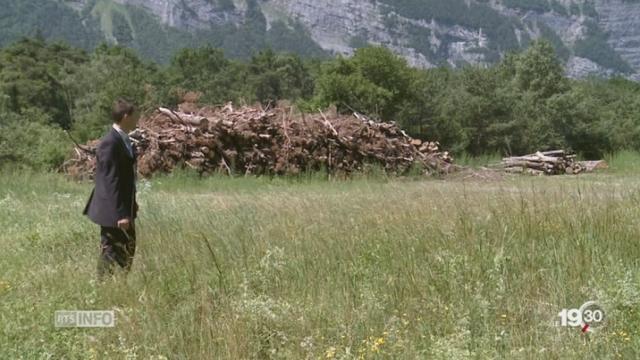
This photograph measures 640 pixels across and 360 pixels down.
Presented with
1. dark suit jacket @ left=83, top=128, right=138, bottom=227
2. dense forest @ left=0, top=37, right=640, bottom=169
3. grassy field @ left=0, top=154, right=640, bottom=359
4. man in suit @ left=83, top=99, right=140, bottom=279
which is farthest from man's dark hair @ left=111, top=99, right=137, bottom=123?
dense forest @ left=0, top=37, right=640, bottom=169

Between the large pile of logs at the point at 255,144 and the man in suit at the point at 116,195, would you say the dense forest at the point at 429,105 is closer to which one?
the large pile of logs at the point at 255,144

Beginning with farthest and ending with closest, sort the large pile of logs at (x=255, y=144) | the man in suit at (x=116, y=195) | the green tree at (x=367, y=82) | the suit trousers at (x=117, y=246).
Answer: the green tree at (x=367, y=82) < the large pile of logs at (x=255, y=144) < the man in suit at (x=116, y=195) < the suit trousers at (x=117, y=246)

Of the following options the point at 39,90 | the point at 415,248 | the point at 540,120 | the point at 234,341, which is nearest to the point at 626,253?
the point at 415,248

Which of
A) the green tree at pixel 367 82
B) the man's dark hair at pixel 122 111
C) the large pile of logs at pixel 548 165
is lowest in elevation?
the large pile of logs at pixel 548 165

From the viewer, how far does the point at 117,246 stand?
6.46 m

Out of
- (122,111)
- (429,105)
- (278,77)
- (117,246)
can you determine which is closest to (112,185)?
(117,246)

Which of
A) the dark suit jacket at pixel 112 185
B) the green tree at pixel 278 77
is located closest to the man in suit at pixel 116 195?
the dark suit jacket at pixel 112 185

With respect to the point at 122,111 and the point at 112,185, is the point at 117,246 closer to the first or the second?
the point at 112,185

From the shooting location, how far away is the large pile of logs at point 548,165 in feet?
68.4

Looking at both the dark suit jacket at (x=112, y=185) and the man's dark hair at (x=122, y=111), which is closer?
the dark suit jacket at (x=112, y=185)

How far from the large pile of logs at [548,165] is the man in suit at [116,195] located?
50.4ft

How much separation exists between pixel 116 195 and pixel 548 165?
17.4 m

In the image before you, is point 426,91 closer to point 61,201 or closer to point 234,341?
point 61,201

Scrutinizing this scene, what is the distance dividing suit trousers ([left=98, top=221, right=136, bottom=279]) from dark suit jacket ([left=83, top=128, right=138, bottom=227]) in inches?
4.5
